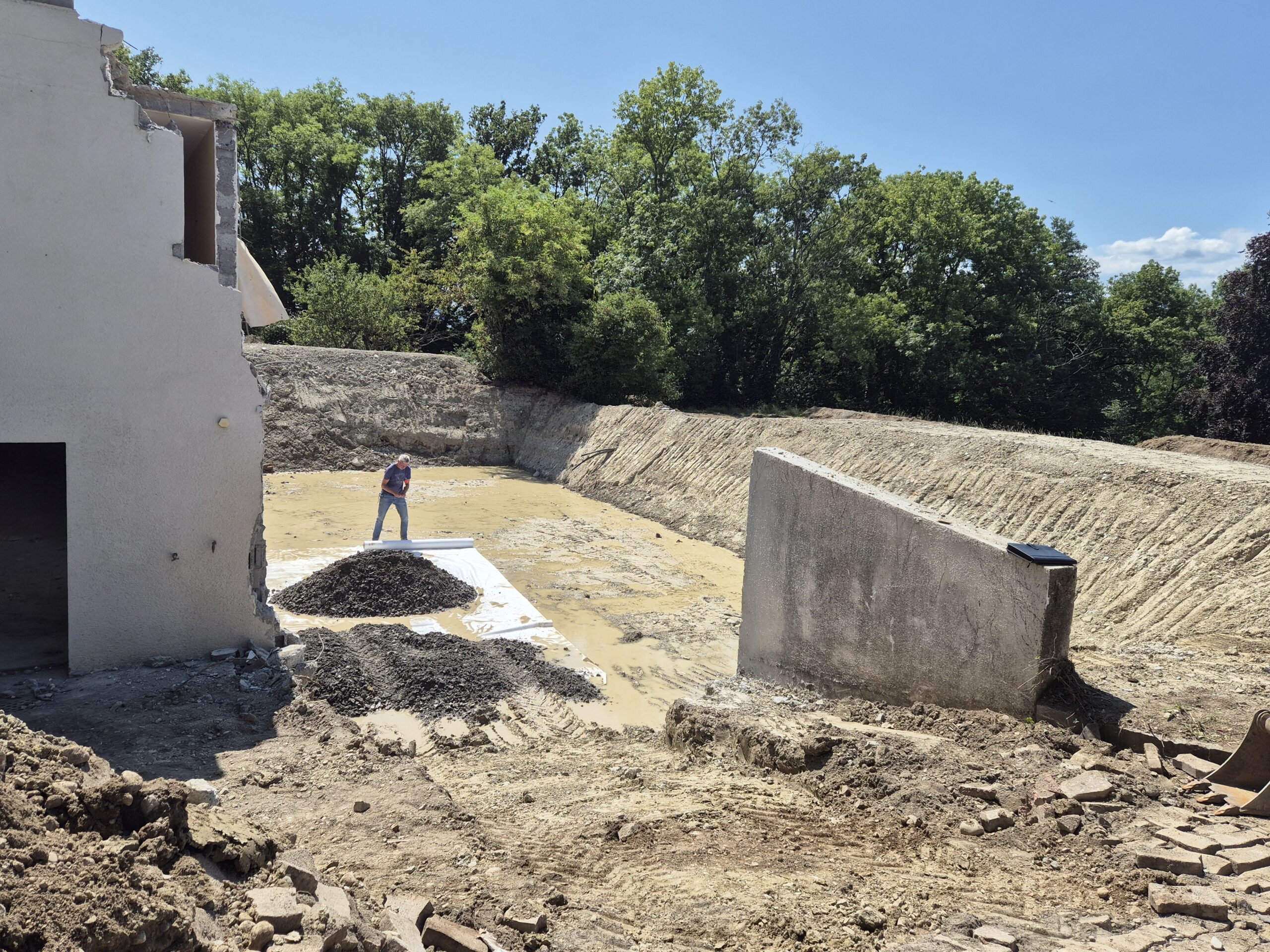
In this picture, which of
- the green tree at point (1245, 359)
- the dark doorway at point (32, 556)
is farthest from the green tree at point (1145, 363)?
the dark doorway at point (32, 556)

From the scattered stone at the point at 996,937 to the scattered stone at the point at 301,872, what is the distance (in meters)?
3.01

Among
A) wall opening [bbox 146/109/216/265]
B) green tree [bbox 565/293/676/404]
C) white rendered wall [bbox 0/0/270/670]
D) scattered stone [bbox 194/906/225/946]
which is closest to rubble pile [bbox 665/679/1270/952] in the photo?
scattered stone [bbox 194/906/225/946]

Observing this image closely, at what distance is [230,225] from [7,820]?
6.07 metres

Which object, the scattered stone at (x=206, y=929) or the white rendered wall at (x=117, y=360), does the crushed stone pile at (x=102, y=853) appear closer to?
the scattered stone at (x=206, y=929)

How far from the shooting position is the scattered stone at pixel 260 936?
130 inches

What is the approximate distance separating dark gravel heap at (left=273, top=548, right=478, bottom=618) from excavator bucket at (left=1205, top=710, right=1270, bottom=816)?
8417 mm

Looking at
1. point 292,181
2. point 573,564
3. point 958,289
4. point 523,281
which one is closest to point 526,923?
point 573,564

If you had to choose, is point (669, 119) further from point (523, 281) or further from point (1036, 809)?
point (1036, 809)

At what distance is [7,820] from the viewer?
11.0ft

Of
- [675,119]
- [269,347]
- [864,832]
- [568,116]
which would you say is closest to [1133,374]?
[675,119]

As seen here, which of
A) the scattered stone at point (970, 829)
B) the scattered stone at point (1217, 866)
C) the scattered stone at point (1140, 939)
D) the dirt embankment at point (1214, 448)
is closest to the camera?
the scattered stone at point (1140, 939)

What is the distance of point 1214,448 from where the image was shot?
17.2 m

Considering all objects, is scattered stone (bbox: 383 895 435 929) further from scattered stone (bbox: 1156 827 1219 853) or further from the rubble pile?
scattered stone (bbox: 1156 827 1219 853)

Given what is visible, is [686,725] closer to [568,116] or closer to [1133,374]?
[1133,374]
